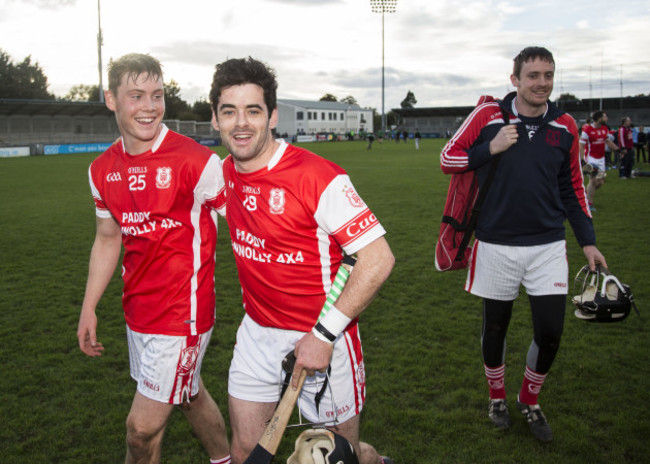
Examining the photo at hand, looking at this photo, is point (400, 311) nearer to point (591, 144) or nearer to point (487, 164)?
point (487, 164)

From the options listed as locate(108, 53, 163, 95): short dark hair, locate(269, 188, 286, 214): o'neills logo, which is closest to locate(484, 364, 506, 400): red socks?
locate(269, 188, 286, 214): o'neills logo

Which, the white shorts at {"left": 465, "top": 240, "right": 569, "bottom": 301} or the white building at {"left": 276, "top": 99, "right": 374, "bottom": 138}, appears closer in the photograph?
the white shorts at {"left": 465, "top": 240, "right": 569, "bottom": 301}

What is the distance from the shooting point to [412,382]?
4.62 meters

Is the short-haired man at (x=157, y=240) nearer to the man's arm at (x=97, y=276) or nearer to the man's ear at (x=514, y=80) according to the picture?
the man's arm at (x=97, y=276)

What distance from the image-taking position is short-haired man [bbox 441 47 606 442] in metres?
3.56

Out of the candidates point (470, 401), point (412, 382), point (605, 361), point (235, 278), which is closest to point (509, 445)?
point (470, 401)

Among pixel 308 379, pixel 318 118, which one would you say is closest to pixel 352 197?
pixel 308 379

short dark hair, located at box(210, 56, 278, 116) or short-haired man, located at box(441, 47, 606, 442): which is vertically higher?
short dark hair, located at box(210, 56, 278, 116)

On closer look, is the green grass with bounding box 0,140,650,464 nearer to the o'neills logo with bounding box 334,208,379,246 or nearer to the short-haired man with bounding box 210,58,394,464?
the short-haired man with bounding box 210,58,394,464

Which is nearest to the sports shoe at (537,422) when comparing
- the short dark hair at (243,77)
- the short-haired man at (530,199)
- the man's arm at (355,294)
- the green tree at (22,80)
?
the short-haired man at (530,199)

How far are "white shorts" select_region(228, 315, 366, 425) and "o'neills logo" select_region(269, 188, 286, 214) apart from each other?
626 millimetres

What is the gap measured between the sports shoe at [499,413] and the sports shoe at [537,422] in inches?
4.9

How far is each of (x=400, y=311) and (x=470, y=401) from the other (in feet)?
6.92

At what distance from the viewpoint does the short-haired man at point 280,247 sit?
2334 mm
